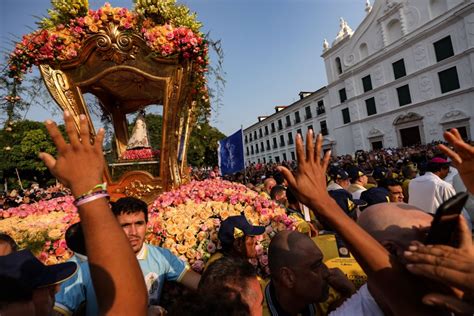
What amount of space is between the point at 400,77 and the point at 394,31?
439 cm

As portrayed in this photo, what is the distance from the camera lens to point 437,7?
22531 millimetres

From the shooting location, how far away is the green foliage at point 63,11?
441 cm

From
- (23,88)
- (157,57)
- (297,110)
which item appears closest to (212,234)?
(157,57)

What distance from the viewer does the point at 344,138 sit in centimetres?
3136

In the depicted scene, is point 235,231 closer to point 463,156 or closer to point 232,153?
point 463,156

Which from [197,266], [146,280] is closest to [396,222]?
[146,280]

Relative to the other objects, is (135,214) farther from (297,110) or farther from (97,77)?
(297,110)

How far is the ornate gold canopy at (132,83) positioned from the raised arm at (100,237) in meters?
3.83

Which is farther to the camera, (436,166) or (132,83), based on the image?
(132,83)

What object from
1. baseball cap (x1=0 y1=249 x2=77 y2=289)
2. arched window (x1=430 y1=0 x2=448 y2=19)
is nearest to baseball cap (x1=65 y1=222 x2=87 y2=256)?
baseball cap (x1=0 y1=249 x2=77 y2=289)

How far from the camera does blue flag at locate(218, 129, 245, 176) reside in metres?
6.46

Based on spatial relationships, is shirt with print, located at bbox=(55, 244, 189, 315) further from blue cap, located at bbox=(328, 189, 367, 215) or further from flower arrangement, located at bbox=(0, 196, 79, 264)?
blue cap, located at bbox=(328, 189, 367, 215)

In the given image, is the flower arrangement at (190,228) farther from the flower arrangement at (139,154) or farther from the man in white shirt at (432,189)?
the man in white shirt at (432,189)

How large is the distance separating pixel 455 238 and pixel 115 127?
6.40m
